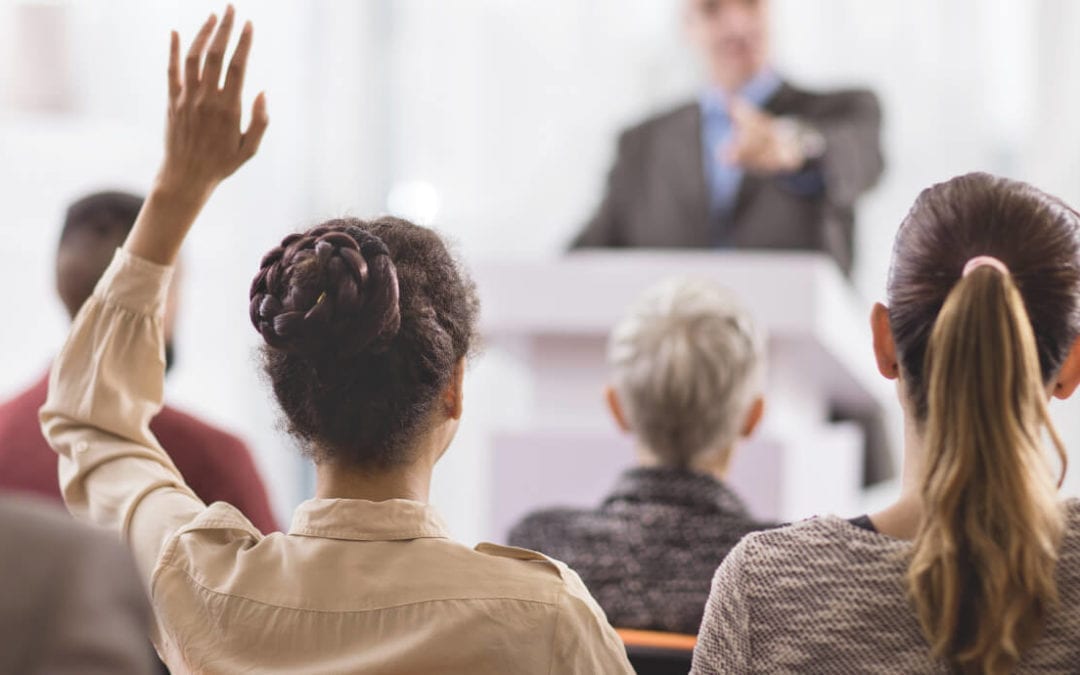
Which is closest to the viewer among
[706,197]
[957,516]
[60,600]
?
[60,600]

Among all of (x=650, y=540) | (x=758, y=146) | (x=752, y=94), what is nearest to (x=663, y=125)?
(x=752, y=94)

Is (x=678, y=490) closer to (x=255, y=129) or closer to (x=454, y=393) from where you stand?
(x=454, y=393)

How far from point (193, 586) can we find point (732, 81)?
10.9ft

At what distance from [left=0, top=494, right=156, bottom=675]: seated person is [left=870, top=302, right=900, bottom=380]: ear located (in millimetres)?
742

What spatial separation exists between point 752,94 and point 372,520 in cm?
325

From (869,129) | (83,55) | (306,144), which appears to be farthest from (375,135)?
(869,129)

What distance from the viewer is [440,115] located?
5578 millimetres

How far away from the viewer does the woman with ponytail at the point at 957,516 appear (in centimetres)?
95

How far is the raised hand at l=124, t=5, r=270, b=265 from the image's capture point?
1151 mm

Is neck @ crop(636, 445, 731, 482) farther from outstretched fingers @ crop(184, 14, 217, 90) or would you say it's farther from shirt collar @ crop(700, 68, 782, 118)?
shirt collar @ crop(700, 68, 782, 118)

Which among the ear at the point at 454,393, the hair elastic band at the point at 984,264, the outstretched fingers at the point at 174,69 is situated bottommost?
the ear at the point at 454,393

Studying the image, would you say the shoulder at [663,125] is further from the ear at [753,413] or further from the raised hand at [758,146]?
the ear at [753,413]

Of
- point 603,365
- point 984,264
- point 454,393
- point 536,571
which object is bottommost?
point 603,365

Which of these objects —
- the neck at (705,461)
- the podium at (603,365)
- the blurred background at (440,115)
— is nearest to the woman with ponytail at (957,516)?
the neck at (705,461)
